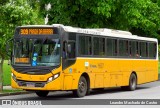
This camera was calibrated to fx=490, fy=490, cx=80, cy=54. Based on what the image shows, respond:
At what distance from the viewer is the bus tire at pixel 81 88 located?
64.4 ft

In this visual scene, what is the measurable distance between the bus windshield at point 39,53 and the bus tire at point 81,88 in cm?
176

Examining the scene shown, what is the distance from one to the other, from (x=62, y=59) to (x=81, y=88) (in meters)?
1.91

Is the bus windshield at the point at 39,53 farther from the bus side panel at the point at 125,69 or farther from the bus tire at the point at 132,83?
the bus tire at the point at 132,83

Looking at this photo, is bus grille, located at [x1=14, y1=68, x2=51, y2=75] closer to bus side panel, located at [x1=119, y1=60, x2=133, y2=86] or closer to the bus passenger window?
the bus passenger window

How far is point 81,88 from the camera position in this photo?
19.9 meters

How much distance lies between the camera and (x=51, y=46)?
18625mm

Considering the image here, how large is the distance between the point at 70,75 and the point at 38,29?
217 cm

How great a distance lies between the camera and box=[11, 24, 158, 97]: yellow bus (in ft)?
60.4

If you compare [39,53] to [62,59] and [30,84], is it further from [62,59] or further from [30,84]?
[30,84]

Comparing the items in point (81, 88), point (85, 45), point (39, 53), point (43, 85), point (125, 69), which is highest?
point (85, 45)

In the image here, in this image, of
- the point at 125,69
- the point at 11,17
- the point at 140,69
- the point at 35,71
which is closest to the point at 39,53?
the point at 35,71

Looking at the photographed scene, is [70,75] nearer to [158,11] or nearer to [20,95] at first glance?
[20,95]

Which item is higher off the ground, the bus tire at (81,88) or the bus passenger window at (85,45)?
the bus passenger window at (85,45)

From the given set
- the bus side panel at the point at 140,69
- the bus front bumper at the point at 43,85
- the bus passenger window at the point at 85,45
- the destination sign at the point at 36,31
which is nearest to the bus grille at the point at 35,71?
the bus front bumper at the point at 43,85
